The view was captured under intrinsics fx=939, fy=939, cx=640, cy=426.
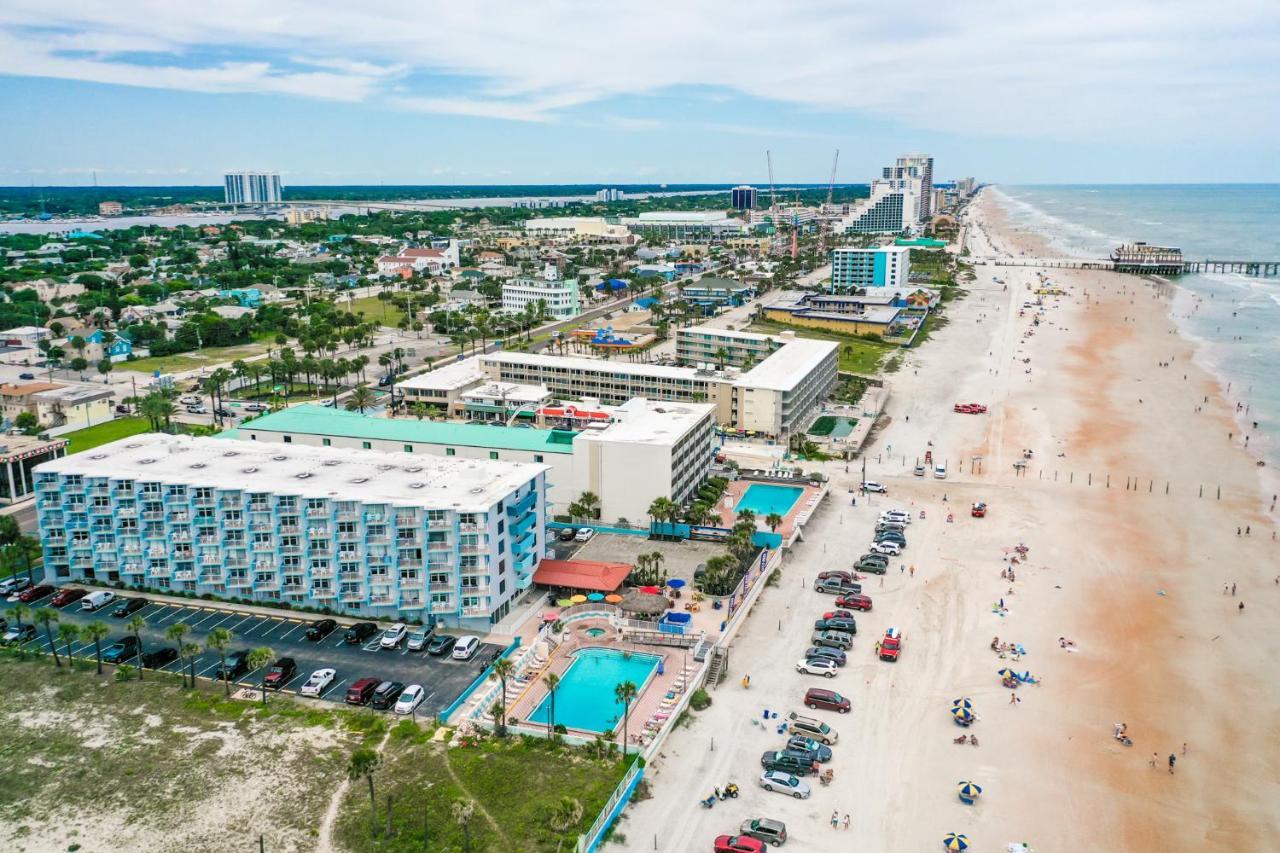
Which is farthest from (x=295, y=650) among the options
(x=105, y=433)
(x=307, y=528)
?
(x=105, y=433)

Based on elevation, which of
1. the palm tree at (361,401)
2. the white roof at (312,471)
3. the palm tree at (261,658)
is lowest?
the palm tree at (261,658)

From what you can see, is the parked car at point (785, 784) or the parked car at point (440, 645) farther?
the parked car at point (440, 645)

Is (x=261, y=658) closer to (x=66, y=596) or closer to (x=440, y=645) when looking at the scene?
(x=440, y=645)

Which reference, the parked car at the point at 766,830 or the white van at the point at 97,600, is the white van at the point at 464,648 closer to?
the parked car at the point at 766,830

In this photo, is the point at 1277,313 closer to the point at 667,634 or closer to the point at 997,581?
the point at 997,581

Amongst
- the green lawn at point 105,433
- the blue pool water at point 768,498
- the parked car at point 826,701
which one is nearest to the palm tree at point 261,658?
the parked car at point 826,701

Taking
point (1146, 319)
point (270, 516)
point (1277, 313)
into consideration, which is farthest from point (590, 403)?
point (1277, 313)
